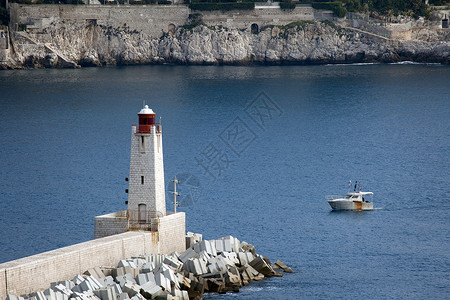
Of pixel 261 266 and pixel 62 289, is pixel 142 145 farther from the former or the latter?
pixel 62 289

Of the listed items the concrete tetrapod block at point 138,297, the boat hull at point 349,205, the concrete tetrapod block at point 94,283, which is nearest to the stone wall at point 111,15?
the boat hull at point 349,205

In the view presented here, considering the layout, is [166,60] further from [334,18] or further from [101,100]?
[101,100]

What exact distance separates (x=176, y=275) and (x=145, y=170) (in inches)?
143

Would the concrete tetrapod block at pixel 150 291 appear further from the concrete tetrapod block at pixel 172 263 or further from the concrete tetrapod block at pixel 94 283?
the concrete tetrapod block at pixel 172 263

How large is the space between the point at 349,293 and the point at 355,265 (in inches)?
125

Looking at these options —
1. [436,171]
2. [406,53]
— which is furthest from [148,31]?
[436,171]

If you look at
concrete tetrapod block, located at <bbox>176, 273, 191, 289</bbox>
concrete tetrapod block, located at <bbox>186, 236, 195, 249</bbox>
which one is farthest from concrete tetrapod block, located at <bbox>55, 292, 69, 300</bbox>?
concrete tetrapod block, located at <bbox>186, 236, 195, 249</bbox>

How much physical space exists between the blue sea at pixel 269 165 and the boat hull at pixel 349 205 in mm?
818

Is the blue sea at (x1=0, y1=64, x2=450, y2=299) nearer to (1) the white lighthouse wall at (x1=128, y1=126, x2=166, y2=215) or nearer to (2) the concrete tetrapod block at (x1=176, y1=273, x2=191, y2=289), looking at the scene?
(2) the concrete tetrapod block at (x1=176, y1=273, x2=191, y2=289)

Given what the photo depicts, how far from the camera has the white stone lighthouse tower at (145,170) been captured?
29516mm

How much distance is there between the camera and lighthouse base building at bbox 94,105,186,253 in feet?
96.9

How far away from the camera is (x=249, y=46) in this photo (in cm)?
11356

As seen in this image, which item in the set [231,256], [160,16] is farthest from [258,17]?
[231,256]

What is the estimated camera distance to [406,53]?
113 metres
